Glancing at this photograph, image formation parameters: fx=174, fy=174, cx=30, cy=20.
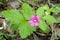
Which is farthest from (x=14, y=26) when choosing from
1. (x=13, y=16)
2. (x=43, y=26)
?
(x=43, y=26)

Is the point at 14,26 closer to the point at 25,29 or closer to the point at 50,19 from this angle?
the point at 25,29

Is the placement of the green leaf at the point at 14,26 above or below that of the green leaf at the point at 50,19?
below

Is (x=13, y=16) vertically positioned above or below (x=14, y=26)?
above

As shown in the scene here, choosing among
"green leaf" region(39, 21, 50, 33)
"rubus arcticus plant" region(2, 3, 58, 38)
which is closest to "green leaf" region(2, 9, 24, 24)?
"rubus arcticus plant" region(2, 3, 58, 38)

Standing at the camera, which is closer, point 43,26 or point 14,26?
point 43,26

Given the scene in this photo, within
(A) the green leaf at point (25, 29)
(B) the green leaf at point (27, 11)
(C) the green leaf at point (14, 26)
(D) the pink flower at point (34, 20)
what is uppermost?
(B) the green leaf at point (27, 11)

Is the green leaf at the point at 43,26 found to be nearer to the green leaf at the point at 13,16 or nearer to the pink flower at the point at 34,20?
the pink flower at the point at 34,20

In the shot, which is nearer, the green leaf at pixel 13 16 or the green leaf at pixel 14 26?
the green leaf at pixel 13 16

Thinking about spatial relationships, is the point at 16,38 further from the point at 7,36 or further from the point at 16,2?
the point at 16,2

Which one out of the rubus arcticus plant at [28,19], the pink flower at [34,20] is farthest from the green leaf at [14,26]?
the pink flower at [34,20]
